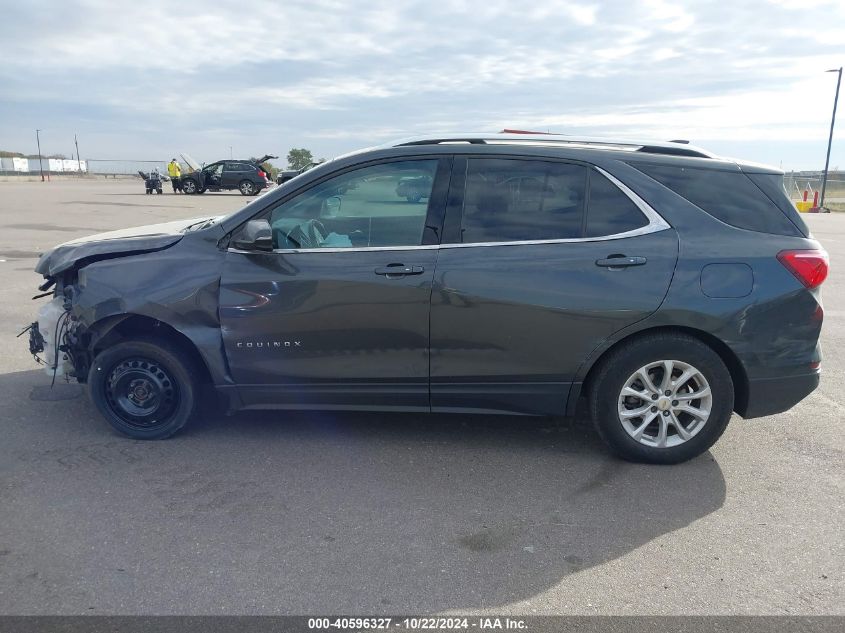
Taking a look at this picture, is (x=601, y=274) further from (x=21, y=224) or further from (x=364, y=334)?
(x=21, y=224)

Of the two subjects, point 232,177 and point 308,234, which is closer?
point 308,234

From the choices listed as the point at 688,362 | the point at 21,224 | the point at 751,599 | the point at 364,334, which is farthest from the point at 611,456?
the point at 21,224

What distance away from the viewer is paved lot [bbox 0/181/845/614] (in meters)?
2.90

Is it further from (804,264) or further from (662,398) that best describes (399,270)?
(804,264)

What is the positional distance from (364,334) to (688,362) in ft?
6.21

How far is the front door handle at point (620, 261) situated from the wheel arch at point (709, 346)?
1.29 ft

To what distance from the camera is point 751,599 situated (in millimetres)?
2881

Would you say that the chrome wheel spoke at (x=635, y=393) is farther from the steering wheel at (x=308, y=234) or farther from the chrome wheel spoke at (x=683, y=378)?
the steering wheel at (x=308, y=234)

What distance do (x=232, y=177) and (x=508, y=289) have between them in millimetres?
32823

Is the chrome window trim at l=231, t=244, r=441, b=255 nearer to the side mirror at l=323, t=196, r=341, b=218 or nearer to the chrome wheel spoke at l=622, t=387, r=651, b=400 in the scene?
the side mirror at l=323, t=196, r=341, b=218

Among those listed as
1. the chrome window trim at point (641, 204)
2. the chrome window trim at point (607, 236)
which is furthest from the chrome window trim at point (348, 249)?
the chrome window trim at point (641, 204)

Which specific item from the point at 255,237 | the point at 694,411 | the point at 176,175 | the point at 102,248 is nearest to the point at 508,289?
the point at 694,411

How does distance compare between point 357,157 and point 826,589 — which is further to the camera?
point 357,157

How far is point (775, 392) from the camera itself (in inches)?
158
